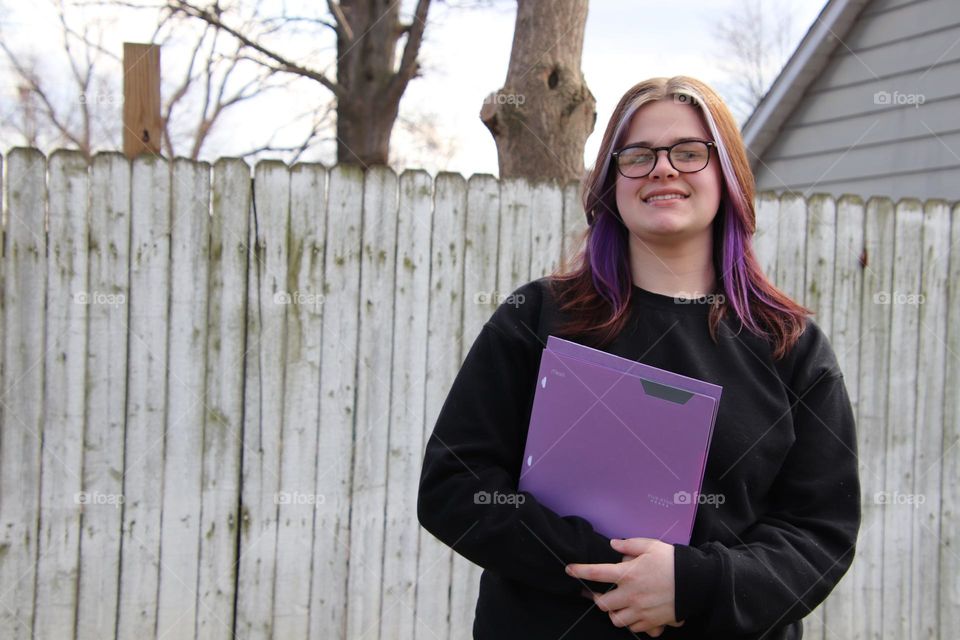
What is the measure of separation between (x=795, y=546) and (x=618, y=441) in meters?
0.36

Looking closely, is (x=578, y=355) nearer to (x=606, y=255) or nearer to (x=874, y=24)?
(x=606, y=255)

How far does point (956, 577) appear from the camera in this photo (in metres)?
4.09

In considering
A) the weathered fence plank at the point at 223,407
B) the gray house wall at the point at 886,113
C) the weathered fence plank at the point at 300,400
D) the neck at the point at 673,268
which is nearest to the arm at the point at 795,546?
the neck at the point at 673,268

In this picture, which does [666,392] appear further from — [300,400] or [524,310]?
[300,400]

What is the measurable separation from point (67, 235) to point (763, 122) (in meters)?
6.14

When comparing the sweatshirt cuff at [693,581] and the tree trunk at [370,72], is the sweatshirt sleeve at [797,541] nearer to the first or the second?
the sweatshirt cuff at [693,581]

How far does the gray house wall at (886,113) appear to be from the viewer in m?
6.24

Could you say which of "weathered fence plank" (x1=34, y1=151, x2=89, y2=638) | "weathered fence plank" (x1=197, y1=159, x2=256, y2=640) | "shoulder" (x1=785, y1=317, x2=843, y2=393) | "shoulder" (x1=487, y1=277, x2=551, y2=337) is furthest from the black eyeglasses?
"weathered fence plank" (x1=34, y1=151, x2=89, y2=638)

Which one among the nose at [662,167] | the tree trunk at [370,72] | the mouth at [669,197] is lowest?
the mouth at [669,197]

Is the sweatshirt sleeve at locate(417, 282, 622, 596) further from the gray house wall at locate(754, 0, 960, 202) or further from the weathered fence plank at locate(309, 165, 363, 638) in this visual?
the gray house wall at locate(754, 0, 960, 202)

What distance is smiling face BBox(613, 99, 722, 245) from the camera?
5.12 ft

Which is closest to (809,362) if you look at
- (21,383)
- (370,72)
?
(21,383)

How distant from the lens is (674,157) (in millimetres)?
1565

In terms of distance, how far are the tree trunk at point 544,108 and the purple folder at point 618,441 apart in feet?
11.5
